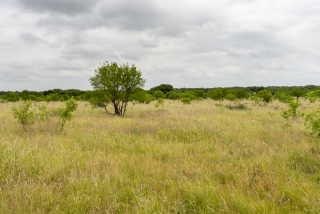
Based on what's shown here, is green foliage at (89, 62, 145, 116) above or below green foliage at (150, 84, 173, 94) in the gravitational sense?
below

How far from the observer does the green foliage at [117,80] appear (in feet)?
60.7

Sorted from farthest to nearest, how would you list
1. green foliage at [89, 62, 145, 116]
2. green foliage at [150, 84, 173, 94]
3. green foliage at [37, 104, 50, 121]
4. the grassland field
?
green foliage at [150, 84, 173, 94], green foliage at [89, 62, 145, 116], green foliage at [37, 104, 50, 121], the grassland field

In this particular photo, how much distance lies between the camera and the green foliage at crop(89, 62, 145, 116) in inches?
728

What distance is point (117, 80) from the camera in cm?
1845

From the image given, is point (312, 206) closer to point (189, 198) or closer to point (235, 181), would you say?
point (235, 181)

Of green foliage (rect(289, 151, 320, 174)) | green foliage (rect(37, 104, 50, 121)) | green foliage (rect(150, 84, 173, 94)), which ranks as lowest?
green foliage (rect(289, 151, 320, 174))

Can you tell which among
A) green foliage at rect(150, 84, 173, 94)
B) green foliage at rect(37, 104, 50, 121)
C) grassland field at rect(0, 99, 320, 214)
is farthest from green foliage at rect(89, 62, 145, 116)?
green foliage at rect(150, 84, 173, 94)

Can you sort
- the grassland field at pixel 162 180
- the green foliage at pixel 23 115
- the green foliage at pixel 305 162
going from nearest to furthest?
1. the grassland field at pixel 162 180
2. the green foliage at pixel 305 162
3. the green foliage at pixel 23 115

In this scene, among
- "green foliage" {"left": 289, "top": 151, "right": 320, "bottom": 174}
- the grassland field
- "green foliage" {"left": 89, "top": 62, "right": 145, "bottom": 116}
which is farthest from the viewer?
"green foliage" {"left": 89, "top": 62, "right": 145, "bottom": 116}

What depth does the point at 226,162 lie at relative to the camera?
5.42 m

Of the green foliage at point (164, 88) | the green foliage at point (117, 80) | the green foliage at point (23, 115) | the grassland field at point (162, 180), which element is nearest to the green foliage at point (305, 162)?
the grassland field at point (162, 180)

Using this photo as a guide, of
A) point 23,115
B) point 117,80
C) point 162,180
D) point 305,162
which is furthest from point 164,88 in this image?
point 162,180

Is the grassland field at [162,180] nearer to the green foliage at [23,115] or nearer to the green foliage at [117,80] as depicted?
the green foliage at [23,115]

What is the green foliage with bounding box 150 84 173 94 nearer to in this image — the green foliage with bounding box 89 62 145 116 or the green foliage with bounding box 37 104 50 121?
the green foliage with bounding box 89 62 145 116
